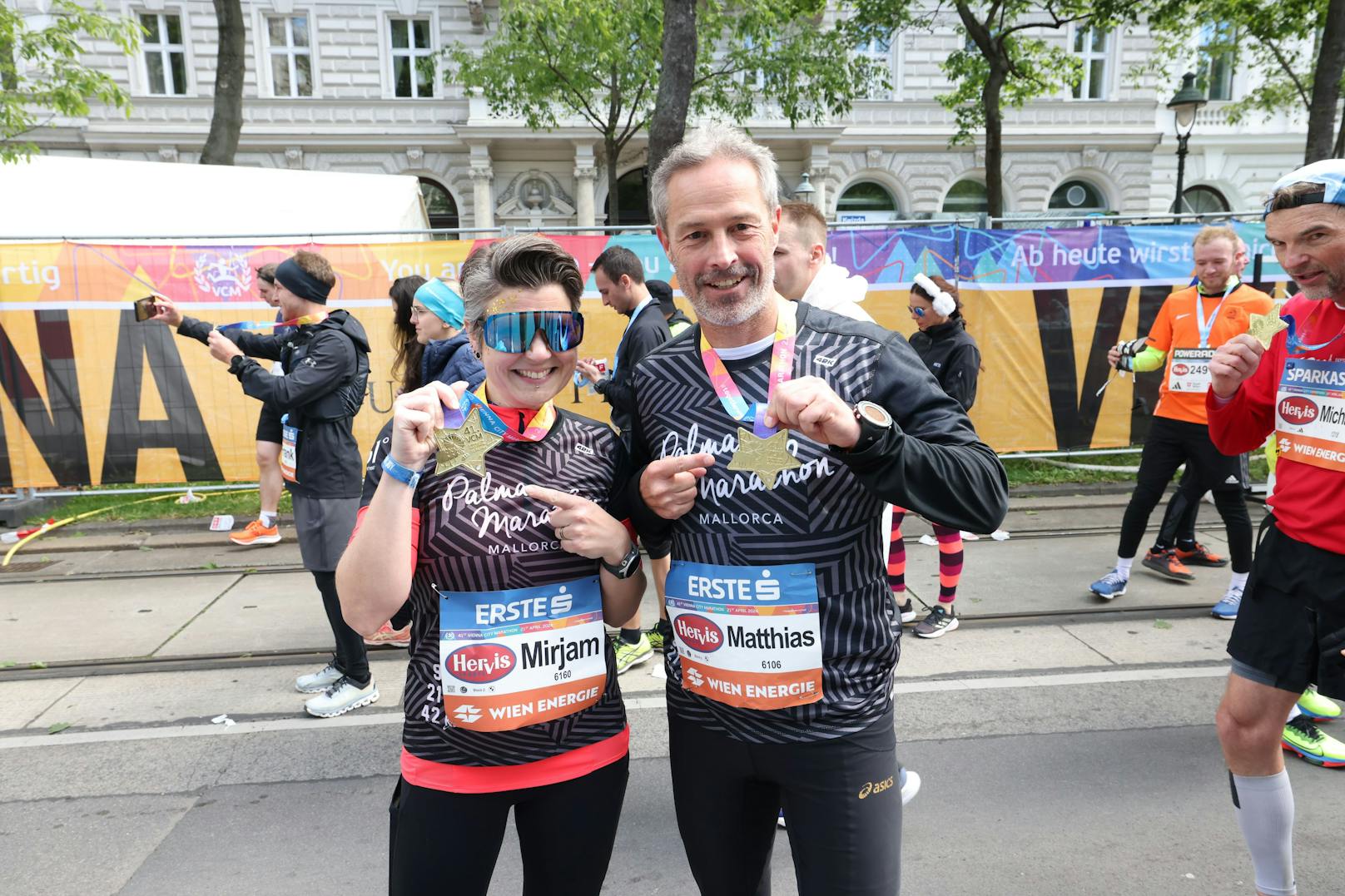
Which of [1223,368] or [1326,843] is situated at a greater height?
[1223,368]

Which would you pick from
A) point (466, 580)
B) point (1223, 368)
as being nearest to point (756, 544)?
point (466, 580)

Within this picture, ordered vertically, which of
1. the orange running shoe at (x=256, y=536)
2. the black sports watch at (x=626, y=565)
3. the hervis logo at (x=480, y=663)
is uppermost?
the black sports watch at (x=626, y=565)

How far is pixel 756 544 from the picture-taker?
1713 millimetres

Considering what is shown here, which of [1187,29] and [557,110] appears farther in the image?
[557,110]

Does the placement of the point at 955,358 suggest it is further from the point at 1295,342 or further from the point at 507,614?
the point at 507,614

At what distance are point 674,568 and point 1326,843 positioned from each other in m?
2.77

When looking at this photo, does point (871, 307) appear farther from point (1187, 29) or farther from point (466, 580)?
point (1187, 29)

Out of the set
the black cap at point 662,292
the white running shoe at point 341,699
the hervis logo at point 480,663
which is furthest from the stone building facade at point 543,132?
the hervis logo at point 480,663

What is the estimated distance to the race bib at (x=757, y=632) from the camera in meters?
1.70

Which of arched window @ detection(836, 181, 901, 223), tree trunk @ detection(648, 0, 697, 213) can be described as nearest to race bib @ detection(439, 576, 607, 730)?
tree trunk @ detection(648, 0, 697, 213)

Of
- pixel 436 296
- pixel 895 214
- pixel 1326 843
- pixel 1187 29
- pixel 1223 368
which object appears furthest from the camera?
pixel 895 214

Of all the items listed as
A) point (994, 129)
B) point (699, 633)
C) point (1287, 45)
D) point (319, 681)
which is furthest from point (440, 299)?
point (1287, 45)

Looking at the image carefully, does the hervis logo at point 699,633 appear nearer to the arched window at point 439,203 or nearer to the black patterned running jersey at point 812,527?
the black patterned running jersey at point 812,527

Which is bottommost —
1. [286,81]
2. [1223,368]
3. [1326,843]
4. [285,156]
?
[1326,843]
